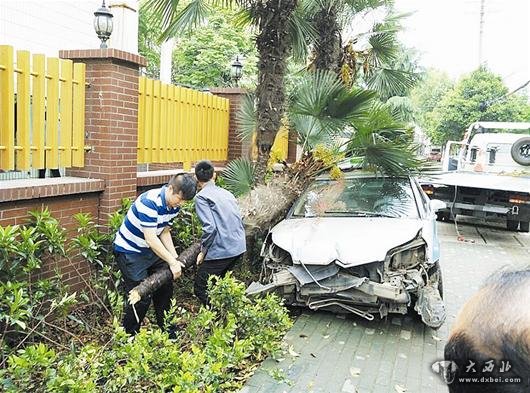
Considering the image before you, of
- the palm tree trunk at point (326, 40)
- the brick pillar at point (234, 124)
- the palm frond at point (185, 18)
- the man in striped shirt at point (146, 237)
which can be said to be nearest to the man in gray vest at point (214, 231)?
the man in striped shirt at point (146, 237)

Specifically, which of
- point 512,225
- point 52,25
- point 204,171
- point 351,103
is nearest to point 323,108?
point 351,103

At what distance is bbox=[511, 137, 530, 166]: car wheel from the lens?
12.7m

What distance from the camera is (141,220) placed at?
166 inches

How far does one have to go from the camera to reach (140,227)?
4246mm

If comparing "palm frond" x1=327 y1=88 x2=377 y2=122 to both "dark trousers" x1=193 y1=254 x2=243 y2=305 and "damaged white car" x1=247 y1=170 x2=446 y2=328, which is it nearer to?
"damaged white car" x1=247 y1=170 x2=446 y2=328

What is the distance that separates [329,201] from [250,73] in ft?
42.8

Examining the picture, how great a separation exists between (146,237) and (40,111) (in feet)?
5.22

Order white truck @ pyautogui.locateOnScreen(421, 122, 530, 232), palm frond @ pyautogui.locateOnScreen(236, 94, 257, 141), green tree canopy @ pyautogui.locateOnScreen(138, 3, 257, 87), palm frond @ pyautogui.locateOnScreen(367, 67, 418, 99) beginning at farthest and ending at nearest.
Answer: green tree canopy @ pyautogui.locateOnScreen(138, 3, 257, 87) → white truck @ pyautogui.locateOnScreen(421, 122, 530, 232) → palm frond @ pyautogui.locateOnScreen(367, 67, 418, 99) → palm frond @ pyautogui.locateOnScreen(236, 94, 257, 141)

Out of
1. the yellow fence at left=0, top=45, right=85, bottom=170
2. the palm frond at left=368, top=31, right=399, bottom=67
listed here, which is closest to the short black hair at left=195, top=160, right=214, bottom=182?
the yellow fence at left=0, top=45, right=85, bottom=170

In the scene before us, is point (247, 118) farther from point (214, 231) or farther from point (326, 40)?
point (214, 231)

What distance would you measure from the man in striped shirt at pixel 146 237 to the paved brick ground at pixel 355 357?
3.78 feet

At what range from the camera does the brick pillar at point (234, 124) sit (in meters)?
8.55

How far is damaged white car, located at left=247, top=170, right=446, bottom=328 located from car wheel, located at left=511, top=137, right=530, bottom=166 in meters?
8.17

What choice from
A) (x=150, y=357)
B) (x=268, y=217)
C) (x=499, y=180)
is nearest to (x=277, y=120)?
(x=268, y=217)
